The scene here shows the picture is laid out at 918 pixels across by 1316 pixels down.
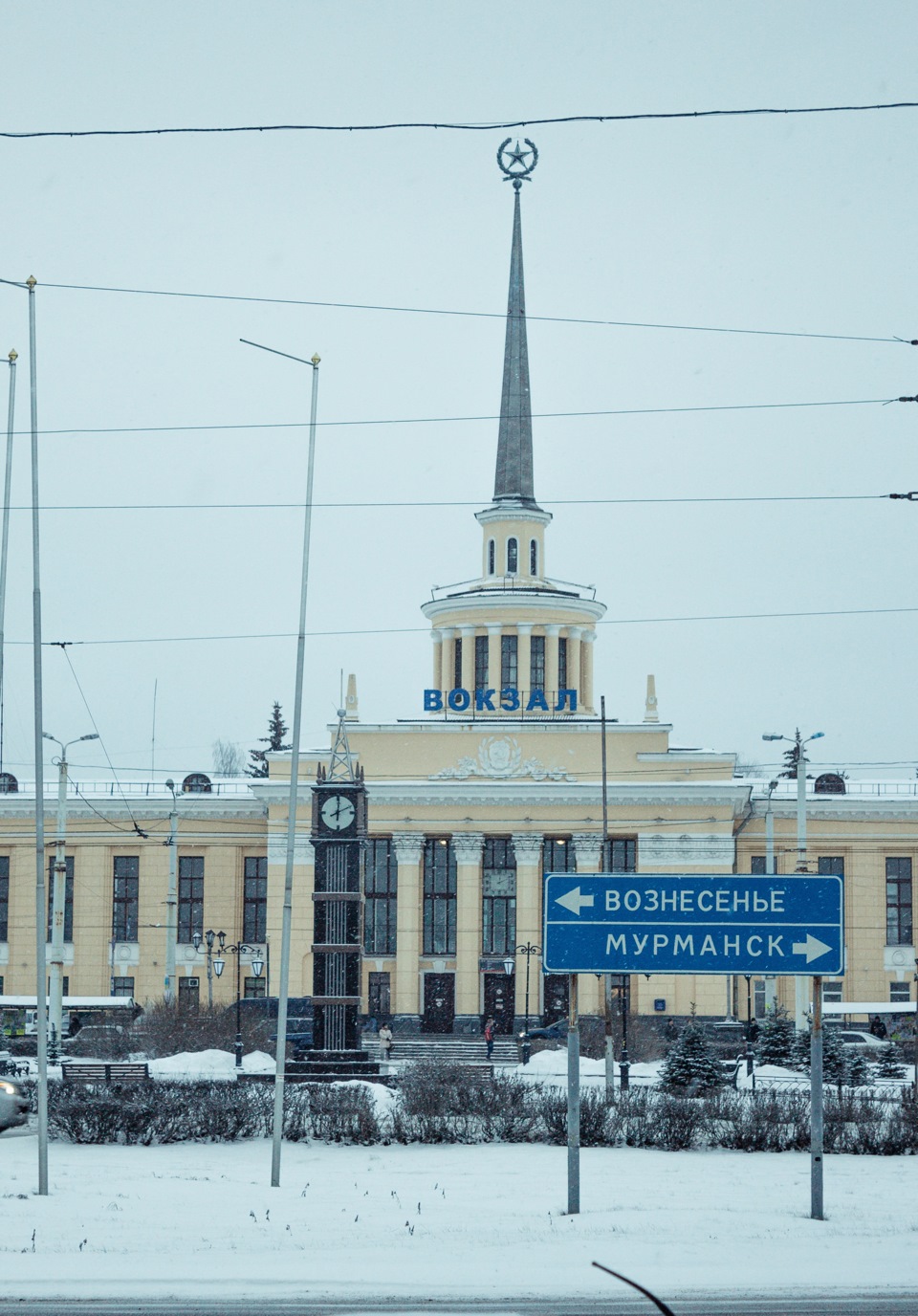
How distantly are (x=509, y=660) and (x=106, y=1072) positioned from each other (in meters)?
42.3

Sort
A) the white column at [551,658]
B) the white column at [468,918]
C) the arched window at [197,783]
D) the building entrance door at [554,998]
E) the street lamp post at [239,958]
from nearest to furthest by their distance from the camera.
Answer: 1. the street lamp post at [239,958]
2. the building entrance door at [554,998]
3. the white column at [468,918]
4. the white column at [551,658]
5. the arched window at [197,783]

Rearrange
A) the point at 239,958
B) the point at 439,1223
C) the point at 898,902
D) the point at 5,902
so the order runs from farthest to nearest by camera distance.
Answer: the point at 5,902 < the point at 898,902 < the point at 239,958 < the point at 439,1223

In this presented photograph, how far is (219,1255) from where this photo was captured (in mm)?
16766

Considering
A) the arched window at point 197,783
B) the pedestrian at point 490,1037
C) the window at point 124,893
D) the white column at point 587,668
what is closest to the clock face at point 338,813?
the pedestrian at point 490,1037

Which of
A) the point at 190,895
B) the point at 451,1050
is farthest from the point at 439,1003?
the point at 451,1050

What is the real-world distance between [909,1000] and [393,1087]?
38087 mm

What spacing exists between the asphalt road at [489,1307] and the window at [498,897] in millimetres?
53335

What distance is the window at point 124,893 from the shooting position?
2852 inches

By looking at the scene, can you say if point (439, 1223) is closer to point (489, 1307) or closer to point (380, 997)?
point (489, 1307)

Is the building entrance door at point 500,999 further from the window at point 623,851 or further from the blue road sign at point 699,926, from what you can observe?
the blue road sign at point 699,926

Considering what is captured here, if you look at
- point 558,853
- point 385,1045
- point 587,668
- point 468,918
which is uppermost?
point 587,668

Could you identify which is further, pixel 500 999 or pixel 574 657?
pixel 574 657

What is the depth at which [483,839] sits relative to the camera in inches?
2692

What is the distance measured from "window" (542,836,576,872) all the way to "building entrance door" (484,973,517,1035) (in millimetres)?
4478
